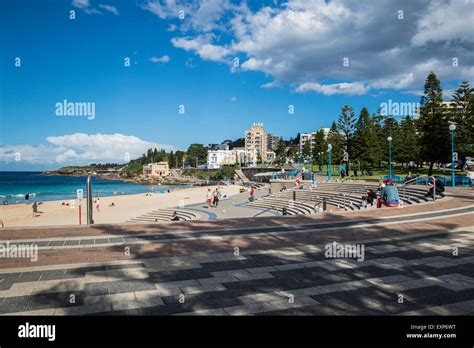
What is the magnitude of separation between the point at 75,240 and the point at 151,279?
14.2ft

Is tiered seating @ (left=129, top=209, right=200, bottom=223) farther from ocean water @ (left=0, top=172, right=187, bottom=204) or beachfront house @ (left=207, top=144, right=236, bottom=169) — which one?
beachfront house @ (left=207, top=144, right=236, bottom=169)

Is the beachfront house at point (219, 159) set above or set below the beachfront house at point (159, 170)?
above

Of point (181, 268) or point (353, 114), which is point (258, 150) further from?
point (181, 268)

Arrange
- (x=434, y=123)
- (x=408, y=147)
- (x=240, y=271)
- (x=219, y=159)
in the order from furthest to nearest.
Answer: (x=219, y=159) → (x=408, y=147) → (x=434, y=123) → (x=240, y=271)

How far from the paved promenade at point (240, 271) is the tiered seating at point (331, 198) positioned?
9782 millimetres

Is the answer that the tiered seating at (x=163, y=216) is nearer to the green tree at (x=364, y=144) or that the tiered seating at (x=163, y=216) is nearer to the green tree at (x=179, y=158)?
the green tree at (x=364, y=144)

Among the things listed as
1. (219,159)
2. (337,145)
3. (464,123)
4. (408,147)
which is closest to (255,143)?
(219,159)

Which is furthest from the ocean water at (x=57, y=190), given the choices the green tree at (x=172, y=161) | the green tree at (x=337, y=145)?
the green tree at (x=172, y=161)

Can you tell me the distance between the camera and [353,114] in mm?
55469

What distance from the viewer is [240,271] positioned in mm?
6559

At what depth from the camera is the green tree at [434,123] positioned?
39.9m

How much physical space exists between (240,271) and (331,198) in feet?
66.2

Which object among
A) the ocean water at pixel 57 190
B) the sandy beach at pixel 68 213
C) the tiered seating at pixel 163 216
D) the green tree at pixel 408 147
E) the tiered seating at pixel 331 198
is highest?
the green tree at pixel 408 147

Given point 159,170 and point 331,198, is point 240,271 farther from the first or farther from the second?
point 159,170
